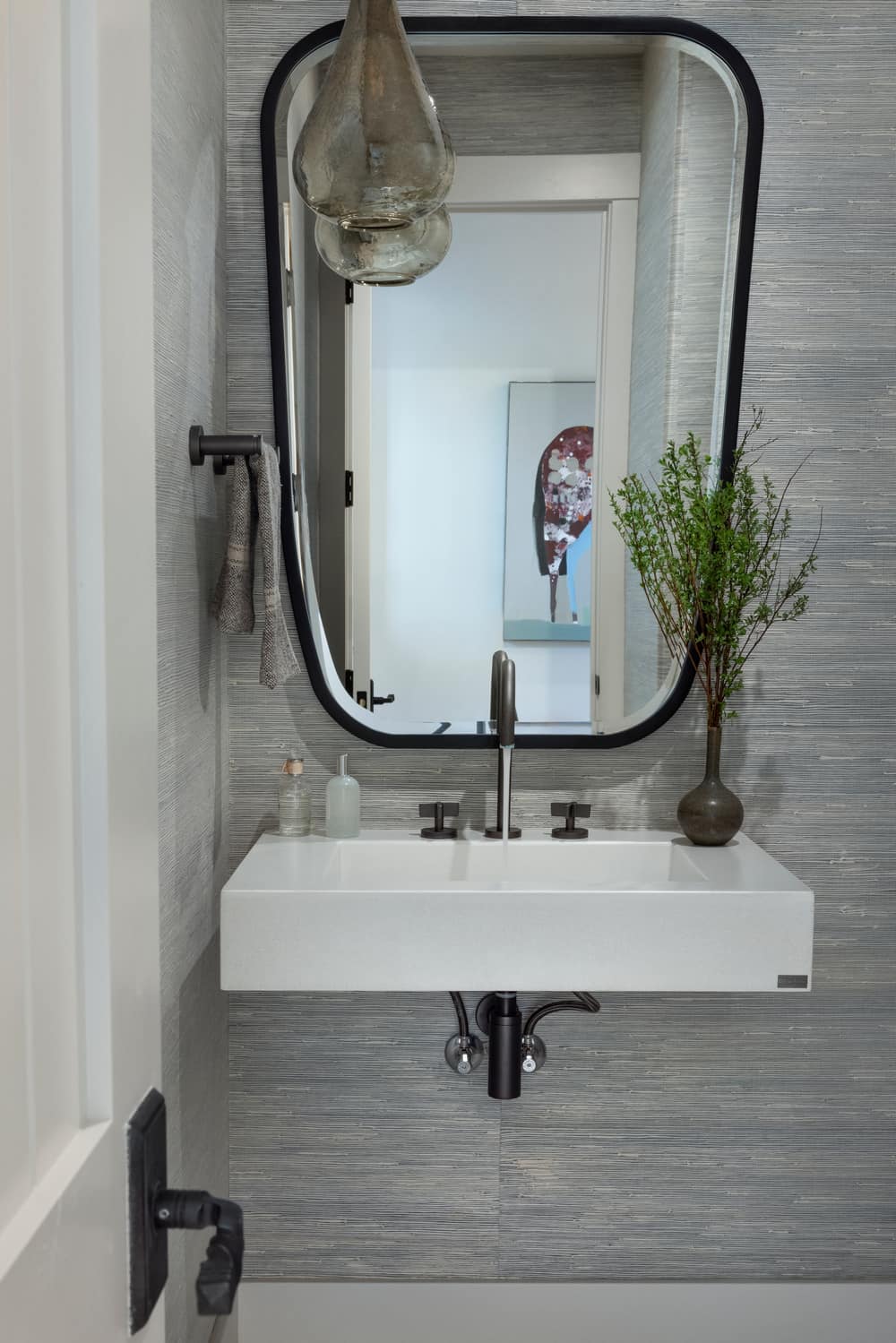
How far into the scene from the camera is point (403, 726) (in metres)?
1.77

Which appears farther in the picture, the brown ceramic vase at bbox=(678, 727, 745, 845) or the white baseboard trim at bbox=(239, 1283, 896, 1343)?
the white baseboard trim at bbox=(239, 1283, 896, 1343)

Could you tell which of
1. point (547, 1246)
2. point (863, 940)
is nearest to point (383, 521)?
point (863, 940)

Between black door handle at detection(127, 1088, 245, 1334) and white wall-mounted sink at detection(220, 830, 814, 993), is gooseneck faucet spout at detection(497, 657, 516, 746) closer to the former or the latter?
white wall-mounted sink at detection(220, 830, 814, 993)

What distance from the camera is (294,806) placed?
1735mm

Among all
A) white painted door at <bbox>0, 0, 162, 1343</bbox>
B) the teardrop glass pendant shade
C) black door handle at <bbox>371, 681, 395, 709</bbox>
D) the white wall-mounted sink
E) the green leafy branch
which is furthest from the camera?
black door handle at <bbox>371, 681, 395, 709</bbox>

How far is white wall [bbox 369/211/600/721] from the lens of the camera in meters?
1.71

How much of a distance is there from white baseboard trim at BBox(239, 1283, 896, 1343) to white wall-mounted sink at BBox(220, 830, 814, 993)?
722 mm

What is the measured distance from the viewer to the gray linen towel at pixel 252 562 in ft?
5.06

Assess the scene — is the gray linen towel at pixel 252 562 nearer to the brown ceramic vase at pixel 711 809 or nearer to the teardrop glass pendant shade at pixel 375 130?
the teardrop glass pendant shade at pixel 375 130

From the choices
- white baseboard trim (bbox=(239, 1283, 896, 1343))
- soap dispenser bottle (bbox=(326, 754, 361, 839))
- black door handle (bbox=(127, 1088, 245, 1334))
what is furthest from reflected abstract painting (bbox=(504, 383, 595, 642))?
black door handle (bbox=(127, 1088, 245, 1334))

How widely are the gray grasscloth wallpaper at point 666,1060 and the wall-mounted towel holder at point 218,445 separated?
15.5 inches

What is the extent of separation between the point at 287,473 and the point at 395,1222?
49.3 inches

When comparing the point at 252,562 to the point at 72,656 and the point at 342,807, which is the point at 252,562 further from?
the point at 72,656

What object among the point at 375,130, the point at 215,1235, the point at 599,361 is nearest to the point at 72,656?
the point at 215,1235
